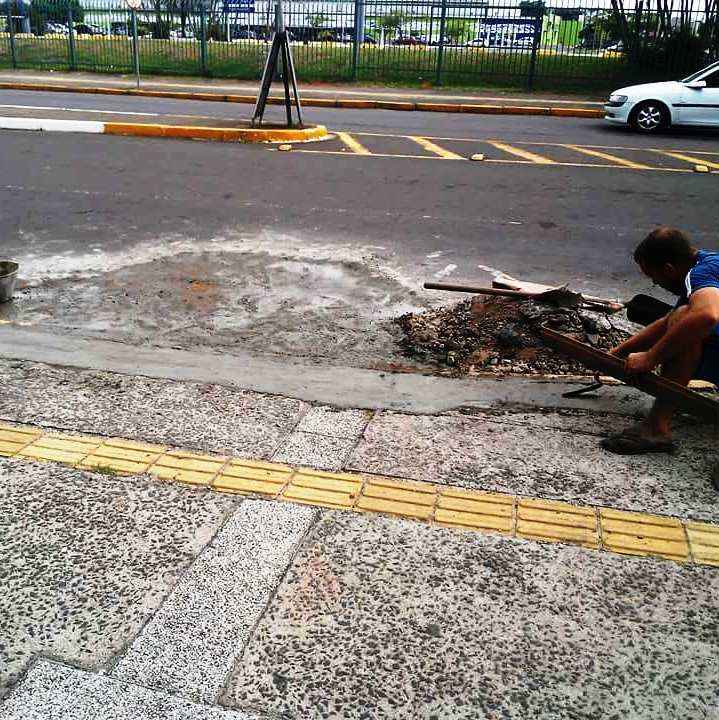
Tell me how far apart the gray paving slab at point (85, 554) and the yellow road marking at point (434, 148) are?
30.6 feet

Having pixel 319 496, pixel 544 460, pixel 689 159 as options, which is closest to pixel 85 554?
pixel 319 496

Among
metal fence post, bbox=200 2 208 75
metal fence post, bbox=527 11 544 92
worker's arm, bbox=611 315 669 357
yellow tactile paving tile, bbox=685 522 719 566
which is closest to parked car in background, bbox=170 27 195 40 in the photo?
metal fence post, bbox=200 2 208 75

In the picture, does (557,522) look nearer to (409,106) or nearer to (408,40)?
(409,106)

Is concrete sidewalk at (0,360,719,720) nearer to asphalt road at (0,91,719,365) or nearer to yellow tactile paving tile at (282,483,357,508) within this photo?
yellow tactile paving tile at (282,483,357,508)

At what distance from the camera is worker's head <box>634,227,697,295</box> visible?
371 centimetres

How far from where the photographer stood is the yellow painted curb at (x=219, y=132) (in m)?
12.7

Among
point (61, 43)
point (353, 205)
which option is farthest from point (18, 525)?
point (61, 43)

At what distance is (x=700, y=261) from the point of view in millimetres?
3684

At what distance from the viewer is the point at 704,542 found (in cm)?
306

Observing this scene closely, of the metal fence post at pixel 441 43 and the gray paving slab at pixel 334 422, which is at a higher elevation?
the metal fence post at pixel 441 43

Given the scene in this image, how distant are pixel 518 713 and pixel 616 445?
1.76 m

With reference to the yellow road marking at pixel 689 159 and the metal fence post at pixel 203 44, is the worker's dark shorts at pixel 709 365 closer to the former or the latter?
the yellow road marking at pixel 689 159

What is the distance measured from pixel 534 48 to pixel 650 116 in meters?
9.15

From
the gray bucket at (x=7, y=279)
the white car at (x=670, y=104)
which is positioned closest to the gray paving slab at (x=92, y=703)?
the gray bucket at (x=7, y=279)
